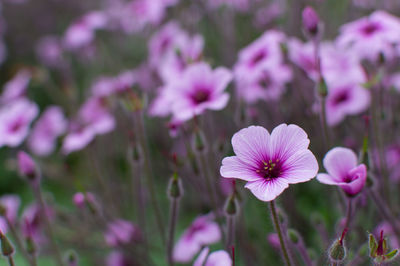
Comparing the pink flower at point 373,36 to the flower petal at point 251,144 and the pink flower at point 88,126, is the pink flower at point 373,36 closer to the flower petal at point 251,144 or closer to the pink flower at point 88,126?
the flower petal at point 251,144

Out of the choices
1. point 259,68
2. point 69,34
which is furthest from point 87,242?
point 69,34

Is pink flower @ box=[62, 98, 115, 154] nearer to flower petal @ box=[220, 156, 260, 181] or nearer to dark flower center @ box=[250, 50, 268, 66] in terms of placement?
dark flower center @ box=[250, 50, 268, 66]

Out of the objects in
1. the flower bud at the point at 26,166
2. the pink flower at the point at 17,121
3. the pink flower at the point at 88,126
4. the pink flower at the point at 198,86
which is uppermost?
the pink flower at the point at 198,86

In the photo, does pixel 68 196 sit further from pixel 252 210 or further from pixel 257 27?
pixel 257 27

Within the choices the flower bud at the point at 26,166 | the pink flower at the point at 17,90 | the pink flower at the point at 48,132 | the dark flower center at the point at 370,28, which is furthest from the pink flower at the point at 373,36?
the pink flower at the point at 17,90

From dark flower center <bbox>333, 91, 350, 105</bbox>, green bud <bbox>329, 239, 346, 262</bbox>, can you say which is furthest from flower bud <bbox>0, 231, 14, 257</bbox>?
dark flower center <bbox>333, 91, 350, 105</bbox>

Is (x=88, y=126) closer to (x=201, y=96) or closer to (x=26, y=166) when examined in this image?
(x=26, y=166)

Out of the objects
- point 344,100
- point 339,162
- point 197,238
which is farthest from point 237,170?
point 344,100

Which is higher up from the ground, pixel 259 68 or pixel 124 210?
pixel 259 68
